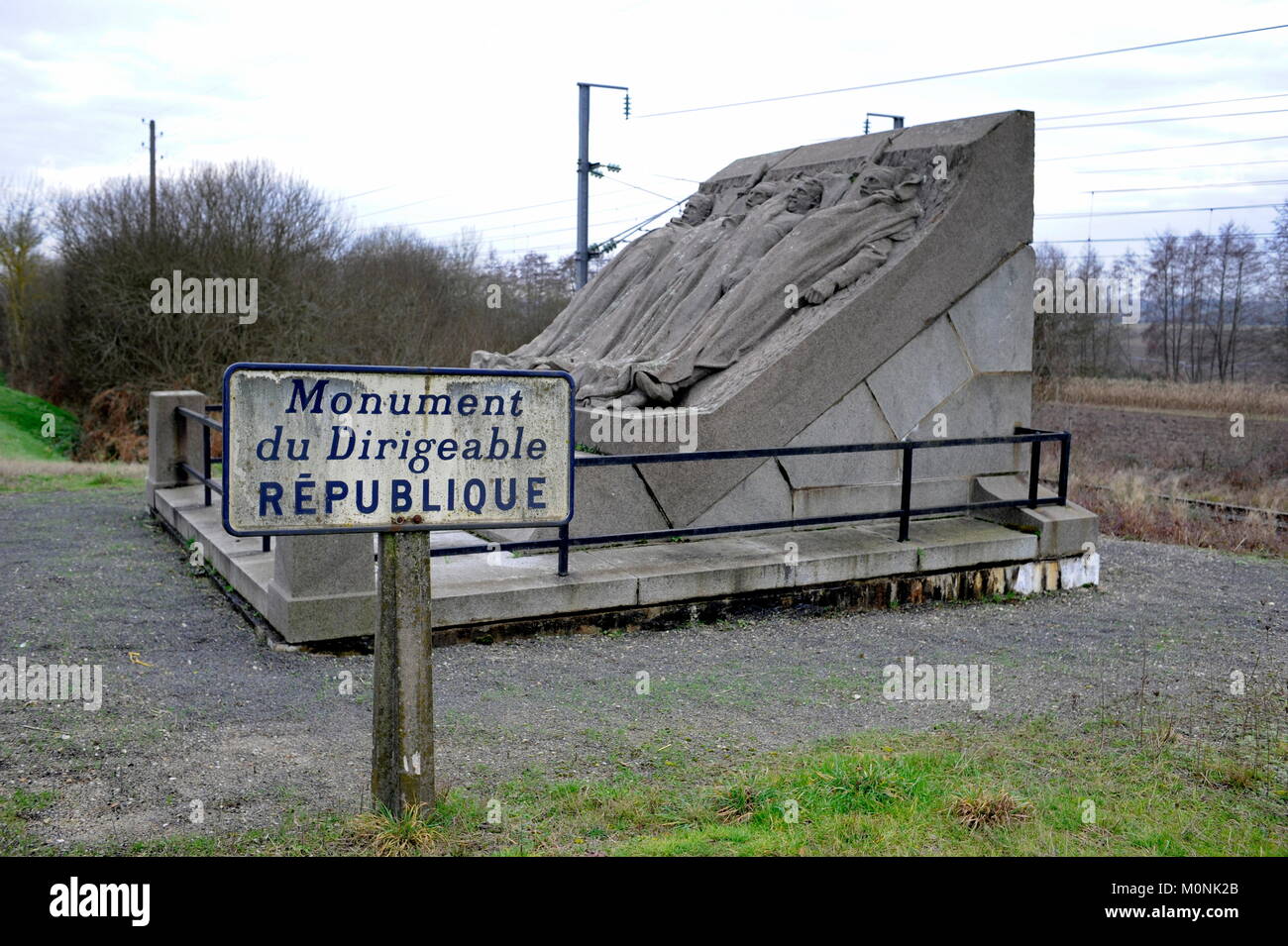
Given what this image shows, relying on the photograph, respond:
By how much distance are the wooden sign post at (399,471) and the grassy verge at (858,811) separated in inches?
11.8

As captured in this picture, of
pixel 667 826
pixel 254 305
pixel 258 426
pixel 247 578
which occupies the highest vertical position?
pixel 254 305

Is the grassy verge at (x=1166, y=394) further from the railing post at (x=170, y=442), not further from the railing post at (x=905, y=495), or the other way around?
the railing post at (x=170, y=442)

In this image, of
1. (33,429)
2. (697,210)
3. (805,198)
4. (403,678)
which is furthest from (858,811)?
(33,429)

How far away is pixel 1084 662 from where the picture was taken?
6363 mm

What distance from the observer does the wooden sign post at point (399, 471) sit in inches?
139

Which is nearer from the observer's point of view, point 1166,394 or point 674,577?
point 674,577

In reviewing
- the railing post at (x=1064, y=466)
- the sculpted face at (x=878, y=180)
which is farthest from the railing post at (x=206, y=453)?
the railing post at (x=1064, y=466)

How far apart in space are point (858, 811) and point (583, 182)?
22.4m

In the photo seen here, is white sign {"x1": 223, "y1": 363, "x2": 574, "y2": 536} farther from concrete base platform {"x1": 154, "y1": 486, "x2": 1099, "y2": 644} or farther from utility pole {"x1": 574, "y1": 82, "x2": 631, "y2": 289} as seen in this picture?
utility pole {"x1": 574, "y1": 82, "x2": 631, "y2": 289}

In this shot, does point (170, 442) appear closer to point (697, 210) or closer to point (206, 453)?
point (206, 453)

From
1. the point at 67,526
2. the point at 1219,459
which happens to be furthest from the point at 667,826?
the point at 1219,459

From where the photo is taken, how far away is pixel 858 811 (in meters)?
3.91
